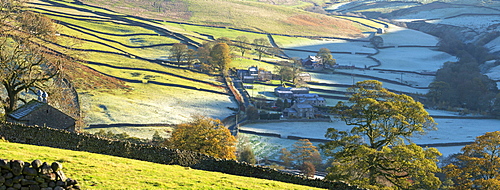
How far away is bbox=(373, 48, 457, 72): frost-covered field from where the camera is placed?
538ft

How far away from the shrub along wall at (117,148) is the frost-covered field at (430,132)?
5061cm

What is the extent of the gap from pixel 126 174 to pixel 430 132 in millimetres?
77004

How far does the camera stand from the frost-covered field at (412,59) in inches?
6458

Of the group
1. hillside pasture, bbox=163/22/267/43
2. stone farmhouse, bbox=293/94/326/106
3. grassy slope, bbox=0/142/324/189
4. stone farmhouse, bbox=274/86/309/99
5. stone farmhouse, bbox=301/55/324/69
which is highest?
hillside pasture, bbox=163/22/267/43

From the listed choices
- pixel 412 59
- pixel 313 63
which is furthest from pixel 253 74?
pixel 412 59

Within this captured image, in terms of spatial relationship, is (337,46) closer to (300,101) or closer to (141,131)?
(300,101)

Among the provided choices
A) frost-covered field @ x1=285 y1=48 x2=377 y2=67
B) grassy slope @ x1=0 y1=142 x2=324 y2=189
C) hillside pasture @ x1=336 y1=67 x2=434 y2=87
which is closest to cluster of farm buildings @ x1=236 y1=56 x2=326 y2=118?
hillside pasture @ x1=336 y1=67 x2=434 y2=87

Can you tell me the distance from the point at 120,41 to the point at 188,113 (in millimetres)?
62046

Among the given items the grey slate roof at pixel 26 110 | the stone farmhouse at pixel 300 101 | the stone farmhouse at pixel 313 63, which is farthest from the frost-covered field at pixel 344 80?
the grey slate roof at pixel 26 110

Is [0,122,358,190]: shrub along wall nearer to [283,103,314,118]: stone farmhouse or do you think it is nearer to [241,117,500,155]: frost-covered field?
[241,117,500,155]: frost-covered field

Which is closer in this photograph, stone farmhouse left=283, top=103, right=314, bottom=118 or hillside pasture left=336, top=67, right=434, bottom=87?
stone farmhouse left=283, top=103, right=314, bottom=118

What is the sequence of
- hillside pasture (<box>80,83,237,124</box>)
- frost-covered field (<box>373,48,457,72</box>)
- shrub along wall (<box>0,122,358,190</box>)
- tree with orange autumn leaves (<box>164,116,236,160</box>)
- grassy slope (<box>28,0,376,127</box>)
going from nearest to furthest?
shrub along wall (<box>0,122,358,190</box>)
tree with orange autumn leaves (<box>164,116,236,160</box>)
hillside pasture (<box>80,83,237,124</box>)
grassy slope (<box>28,0,376,127</box>)
frost-covered field (<box>373,48,457,72</box>)

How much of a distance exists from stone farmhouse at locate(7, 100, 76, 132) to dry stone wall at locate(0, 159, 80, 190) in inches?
870

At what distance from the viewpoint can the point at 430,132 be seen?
89.9 metres
